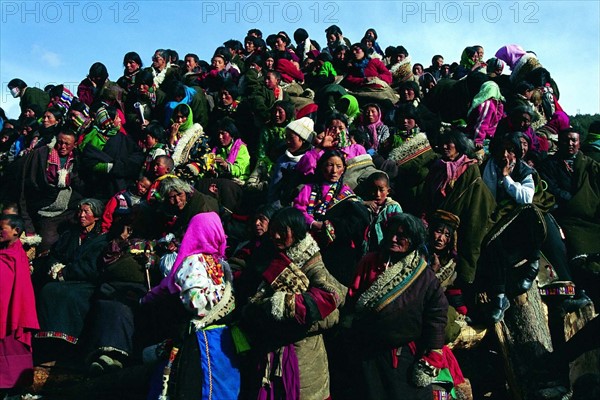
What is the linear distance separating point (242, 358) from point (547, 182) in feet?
12.7

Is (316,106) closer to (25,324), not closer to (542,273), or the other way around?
(542,273)

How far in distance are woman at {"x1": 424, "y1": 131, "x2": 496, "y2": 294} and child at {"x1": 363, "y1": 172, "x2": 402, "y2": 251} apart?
55 centimetres

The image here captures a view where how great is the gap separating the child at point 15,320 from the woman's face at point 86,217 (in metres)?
0.78

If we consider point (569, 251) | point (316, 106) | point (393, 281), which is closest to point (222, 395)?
point (393, 281)

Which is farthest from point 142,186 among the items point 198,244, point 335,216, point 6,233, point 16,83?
point 16,83

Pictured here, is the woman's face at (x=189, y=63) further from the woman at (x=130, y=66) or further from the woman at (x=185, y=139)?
the woman at (x=185, y=139)

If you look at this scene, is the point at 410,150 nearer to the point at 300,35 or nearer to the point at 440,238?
the point at 440,238

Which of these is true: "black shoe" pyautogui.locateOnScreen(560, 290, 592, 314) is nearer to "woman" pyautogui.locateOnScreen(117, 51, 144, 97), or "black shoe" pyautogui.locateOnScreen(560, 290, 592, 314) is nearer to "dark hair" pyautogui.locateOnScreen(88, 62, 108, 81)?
"woman" pyautogui.locateOnScreen(117, 51, 144, 97)

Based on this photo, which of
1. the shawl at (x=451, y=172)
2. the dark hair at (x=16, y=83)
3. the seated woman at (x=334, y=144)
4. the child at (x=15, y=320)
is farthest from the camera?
the dark hair at (x=16, y=83)

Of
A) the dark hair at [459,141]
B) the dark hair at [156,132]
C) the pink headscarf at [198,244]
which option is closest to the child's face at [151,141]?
the dark hair at [156,132]

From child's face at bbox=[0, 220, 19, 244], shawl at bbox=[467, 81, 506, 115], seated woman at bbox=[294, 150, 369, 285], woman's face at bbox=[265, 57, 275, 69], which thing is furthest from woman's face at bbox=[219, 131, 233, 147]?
woman's face at bbox=[265, 57, 275, 69]

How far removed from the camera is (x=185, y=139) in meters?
8.70

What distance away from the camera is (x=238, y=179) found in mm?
8109

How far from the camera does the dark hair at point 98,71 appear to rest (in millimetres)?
10852
